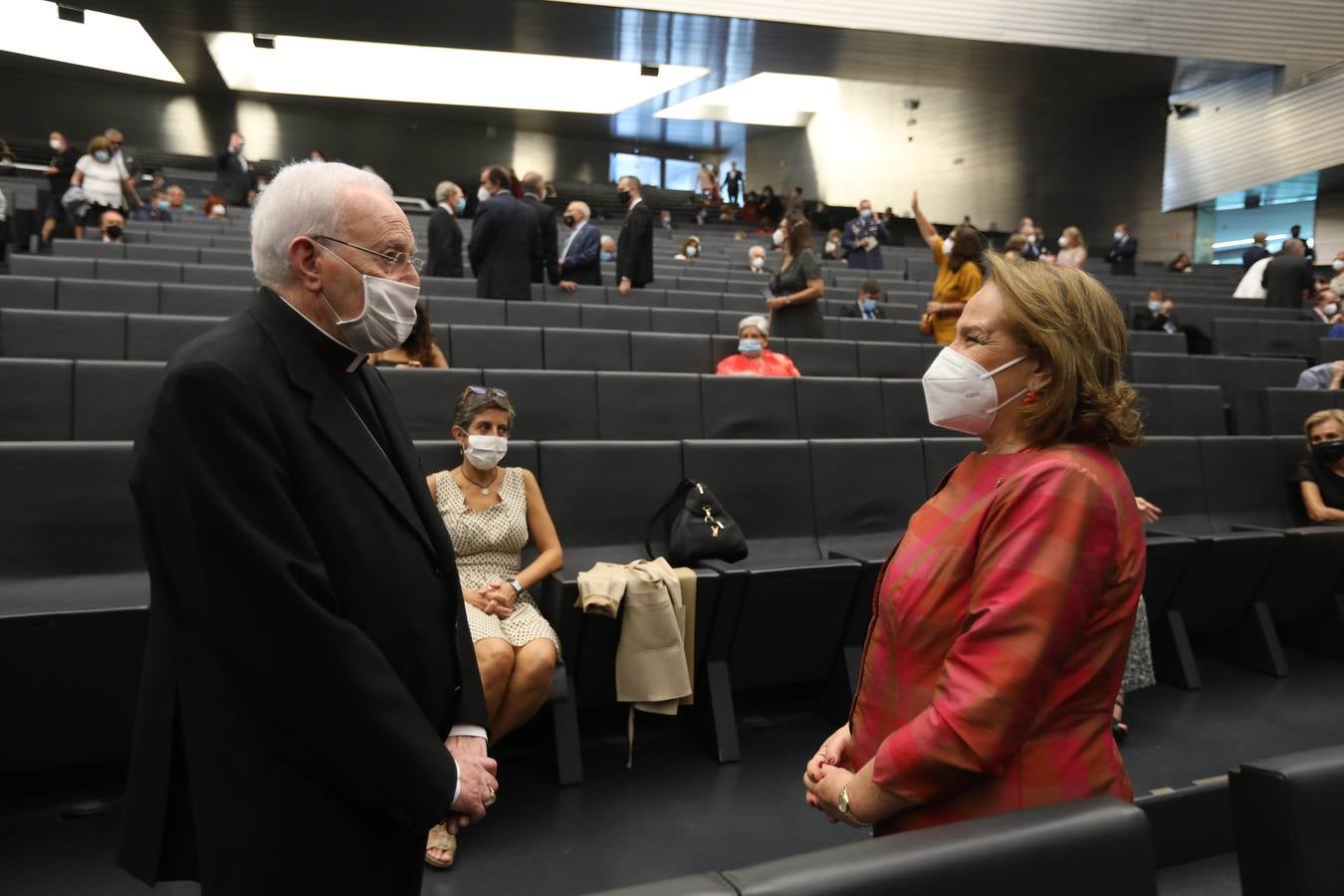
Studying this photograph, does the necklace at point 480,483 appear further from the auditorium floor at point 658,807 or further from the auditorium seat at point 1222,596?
the auditorium seat at point 1222,596

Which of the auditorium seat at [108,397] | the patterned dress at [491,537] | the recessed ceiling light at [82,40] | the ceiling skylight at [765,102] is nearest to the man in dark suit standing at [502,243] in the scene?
the auditorium seat at [108,397]

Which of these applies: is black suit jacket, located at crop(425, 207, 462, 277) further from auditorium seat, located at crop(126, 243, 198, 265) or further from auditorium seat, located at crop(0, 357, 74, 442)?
auditorium seat, located at crop(0, 357, 74, 442)

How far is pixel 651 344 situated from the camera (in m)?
5.00

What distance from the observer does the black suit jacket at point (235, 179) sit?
38.7 feet

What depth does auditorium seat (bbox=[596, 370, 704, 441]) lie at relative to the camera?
4.02 meters

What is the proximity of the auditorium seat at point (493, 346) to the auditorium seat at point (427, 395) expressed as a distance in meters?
0.82

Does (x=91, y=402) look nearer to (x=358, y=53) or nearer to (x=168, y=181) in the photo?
(x=168, y=181)

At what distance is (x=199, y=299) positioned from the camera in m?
4.95

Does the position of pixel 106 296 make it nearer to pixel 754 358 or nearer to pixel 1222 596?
pixel 754 358

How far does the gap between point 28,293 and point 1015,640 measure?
5.28 m

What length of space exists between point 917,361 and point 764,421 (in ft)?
5.96

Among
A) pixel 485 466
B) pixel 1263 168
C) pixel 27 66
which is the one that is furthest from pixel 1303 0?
pixel 27 66

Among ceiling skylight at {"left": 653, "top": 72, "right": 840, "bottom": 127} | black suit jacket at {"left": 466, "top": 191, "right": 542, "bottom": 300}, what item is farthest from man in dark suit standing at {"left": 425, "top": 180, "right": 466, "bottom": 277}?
ceiling skylight at {"left": 653, "top": 72, "right": 840, "bottom": 127}

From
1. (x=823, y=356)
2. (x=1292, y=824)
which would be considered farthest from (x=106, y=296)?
(x=1292, y=824)
